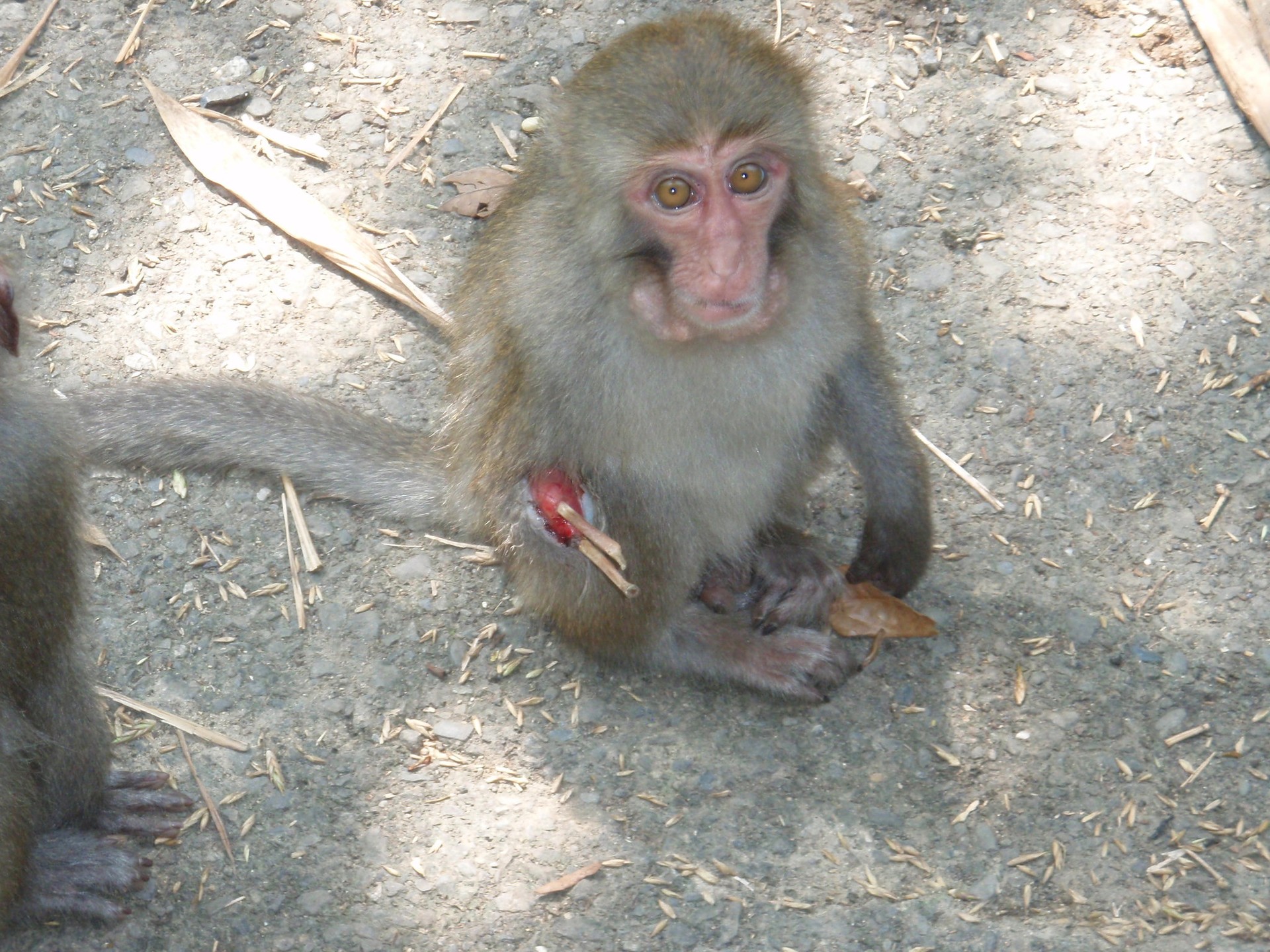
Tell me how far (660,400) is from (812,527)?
1.05 meters

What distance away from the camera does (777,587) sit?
397cm

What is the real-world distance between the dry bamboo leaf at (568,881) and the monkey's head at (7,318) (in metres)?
1.66

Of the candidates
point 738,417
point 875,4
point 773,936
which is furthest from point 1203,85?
point 773,936

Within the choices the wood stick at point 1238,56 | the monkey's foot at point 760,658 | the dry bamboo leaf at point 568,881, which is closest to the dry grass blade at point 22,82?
the monkey's foot at point 760,658

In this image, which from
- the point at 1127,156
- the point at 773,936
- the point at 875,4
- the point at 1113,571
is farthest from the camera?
the point at 875,4

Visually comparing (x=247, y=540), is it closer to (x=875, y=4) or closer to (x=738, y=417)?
(x=738, y=417)

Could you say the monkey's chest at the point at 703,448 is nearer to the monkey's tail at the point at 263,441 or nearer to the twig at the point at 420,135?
the monkey's tail at the point at 263,441

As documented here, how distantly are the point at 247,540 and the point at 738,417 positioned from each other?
1.55 m

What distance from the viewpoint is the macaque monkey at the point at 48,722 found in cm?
298

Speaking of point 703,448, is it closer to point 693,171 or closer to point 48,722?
point 693,171

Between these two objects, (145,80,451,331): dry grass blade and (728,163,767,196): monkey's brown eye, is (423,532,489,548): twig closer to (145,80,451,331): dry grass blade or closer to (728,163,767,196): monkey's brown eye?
(145,80,451,331): dry grass blade

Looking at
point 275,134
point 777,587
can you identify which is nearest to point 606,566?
point 777,587

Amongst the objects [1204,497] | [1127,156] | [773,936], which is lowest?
[773,936]

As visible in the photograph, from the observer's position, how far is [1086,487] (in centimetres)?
417
